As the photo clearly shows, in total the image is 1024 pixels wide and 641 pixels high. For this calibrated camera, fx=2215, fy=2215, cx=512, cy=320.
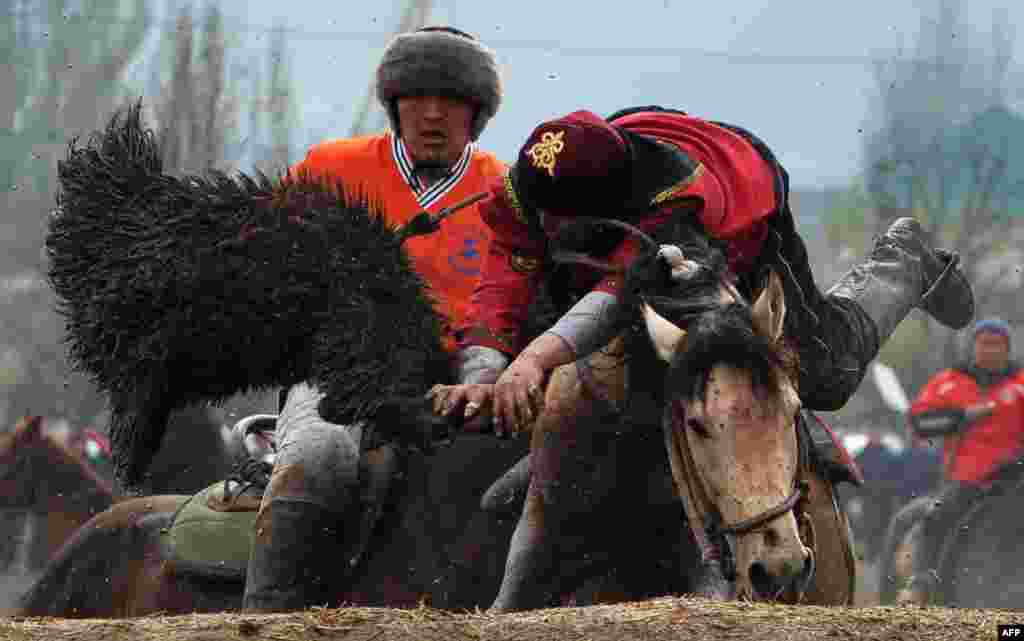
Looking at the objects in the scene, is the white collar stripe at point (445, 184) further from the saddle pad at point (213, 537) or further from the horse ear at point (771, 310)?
the horse ear at point (771, 310)

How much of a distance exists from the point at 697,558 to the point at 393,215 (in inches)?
69.6

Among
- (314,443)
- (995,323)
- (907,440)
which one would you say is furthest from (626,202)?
(907,440)

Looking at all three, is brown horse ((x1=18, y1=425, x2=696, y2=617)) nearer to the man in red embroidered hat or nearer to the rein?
the man in red embroidered hat

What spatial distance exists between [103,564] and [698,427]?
3154 mm

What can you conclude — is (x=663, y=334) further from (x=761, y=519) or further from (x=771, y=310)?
(x=761, y=519)

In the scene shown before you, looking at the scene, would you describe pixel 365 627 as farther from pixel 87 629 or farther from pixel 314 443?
pixel 314 443

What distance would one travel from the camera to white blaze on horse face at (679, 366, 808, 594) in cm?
497

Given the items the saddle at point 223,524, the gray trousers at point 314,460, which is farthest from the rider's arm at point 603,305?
the saddle at point 223,524

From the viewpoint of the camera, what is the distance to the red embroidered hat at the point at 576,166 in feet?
17.7

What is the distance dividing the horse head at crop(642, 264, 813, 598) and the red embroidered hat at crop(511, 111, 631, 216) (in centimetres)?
43

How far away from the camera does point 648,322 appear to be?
209 inches

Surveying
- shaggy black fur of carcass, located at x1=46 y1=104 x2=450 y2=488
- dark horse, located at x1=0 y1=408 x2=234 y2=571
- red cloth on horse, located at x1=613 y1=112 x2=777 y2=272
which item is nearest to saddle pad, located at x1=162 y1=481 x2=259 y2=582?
shaggy black fur of carcass, located at x1=46 y1=104 x2=450 y2=488

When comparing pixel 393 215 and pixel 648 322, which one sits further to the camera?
pixel 393 215

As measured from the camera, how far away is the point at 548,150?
5.43 metres
